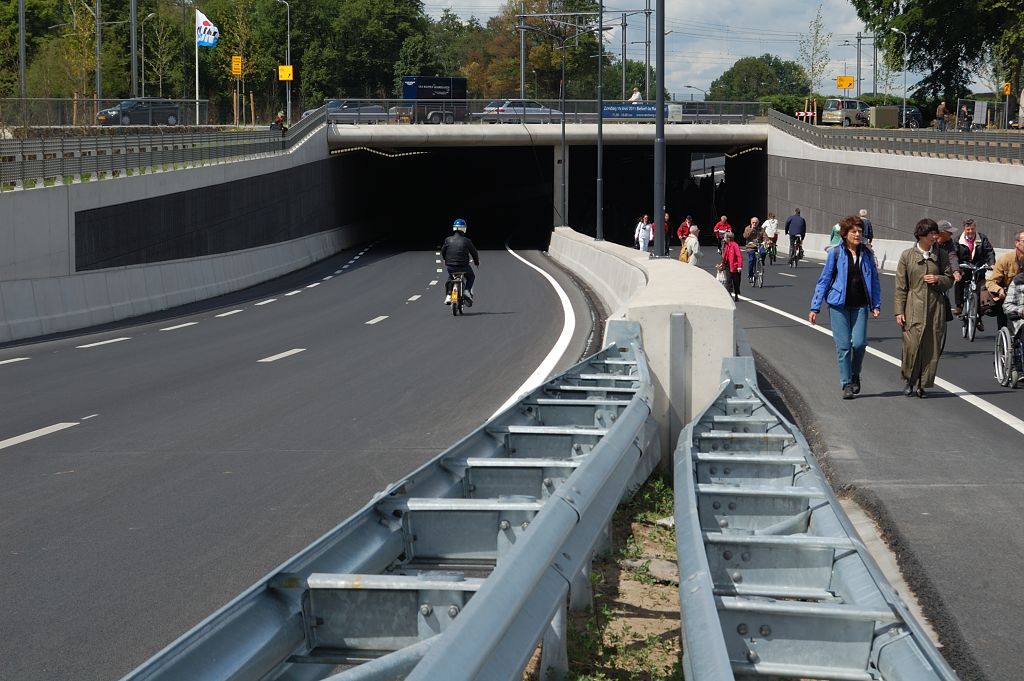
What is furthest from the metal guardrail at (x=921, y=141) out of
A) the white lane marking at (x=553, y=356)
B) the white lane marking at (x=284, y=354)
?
the white lane marking at (x=284, y=354)

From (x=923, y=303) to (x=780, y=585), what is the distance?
10.1m

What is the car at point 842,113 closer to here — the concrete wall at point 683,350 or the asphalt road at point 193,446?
the asphalt road at point 193,446

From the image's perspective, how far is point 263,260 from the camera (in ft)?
141

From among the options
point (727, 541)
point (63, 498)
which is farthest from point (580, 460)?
point (63, 498)

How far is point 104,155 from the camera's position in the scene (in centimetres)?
3183

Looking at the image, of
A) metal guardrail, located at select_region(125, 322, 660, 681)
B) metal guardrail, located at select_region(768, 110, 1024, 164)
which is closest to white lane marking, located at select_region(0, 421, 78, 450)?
metal guardrail, located at select_region(125, 322, 660, 681)

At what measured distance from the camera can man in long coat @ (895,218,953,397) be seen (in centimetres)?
1400

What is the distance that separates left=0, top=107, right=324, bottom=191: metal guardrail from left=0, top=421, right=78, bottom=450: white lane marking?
578 inches

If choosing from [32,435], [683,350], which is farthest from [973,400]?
[32,435]

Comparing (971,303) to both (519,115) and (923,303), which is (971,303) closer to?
(923,303)

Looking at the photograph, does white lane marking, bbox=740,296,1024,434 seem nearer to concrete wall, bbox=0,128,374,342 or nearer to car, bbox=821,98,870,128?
concrete wall, bbox=0,128,374,342

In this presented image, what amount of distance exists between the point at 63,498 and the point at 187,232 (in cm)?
2810

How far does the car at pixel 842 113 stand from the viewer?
8712 centimetres

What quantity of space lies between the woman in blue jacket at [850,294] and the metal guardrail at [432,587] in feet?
27.7
